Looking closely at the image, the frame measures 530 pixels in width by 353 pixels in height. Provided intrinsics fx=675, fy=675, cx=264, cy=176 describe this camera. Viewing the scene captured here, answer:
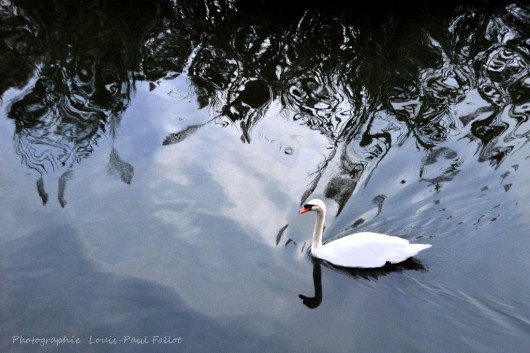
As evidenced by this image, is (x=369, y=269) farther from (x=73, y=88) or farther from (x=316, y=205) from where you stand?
(x=73, y=88)

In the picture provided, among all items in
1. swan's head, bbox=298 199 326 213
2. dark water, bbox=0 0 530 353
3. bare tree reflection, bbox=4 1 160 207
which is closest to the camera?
dark water, bbox=0 0 530 353

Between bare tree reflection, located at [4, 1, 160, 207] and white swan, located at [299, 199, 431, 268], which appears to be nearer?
white swan, located at [299, 199, 431, 268]

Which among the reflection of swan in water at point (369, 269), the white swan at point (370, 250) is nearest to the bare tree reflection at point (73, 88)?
the reflection of swan in water at point (369, 269)

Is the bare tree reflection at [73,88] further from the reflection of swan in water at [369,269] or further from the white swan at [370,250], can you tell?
the white swan at [370,250]

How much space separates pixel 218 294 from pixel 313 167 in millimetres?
1941

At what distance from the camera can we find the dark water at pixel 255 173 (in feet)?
16.5

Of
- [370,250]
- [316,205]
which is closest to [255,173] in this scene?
[316,205]

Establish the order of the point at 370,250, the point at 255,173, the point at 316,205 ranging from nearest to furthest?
1. the point at 370,250
2. the point at 316,205
3. the point at 255,173

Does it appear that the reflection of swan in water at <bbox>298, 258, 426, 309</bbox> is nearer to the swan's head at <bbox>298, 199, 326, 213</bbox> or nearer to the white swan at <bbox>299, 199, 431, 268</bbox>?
the white swan at <bbox>299, 199, 431, 268</bbox>

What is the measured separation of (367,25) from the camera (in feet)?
31.3

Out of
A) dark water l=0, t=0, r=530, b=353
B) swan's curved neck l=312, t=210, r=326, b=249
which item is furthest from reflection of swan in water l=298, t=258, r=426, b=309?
swan's curved neck l=312, t=210, r=326, b=249

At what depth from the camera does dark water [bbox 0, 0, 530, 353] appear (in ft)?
16.5

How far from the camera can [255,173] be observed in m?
6.72

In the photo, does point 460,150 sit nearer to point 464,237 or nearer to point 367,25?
point 464,237
